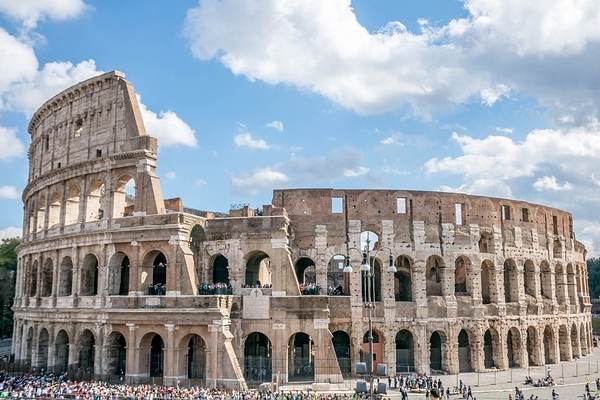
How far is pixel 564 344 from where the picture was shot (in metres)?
41.9

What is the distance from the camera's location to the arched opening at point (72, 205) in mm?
36562

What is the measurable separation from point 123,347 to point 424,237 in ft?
62.0

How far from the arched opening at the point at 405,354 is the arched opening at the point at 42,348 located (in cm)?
2204

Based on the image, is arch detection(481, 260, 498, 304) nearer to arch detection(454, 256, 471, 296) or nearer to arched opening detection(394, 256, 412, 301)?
arch detection(454, 256, 471, 296)

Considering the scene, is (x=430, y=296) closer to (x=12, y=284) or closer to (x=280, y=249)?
(x=280, y=249)

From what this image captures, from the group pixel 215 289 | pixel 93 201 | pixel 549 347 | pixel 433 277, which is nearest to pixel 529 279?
pixel 549 347

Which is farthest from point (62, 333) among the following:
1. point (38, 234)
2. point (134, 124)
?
point (134, 124)

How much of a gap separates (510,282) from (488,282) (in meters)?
1.85

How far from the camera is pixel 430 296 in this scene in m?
35.5

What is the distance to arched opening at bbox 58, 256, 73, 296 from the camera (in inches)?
1407

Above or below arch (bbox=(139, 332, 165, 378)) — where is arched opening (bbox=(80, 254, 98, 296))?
above

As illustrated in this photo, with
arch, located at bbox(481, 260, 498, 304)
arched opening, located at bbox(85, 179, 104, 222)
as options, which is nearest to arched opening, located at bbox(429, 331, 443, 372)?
arch, located at bbox(481, 260, 498, 304)

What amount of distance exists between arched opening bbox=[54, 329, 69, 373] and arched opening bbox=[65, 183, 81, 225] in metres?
6.96

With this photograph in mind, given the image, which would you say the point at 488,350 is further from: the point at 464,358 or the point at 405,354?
the point at 405,354
